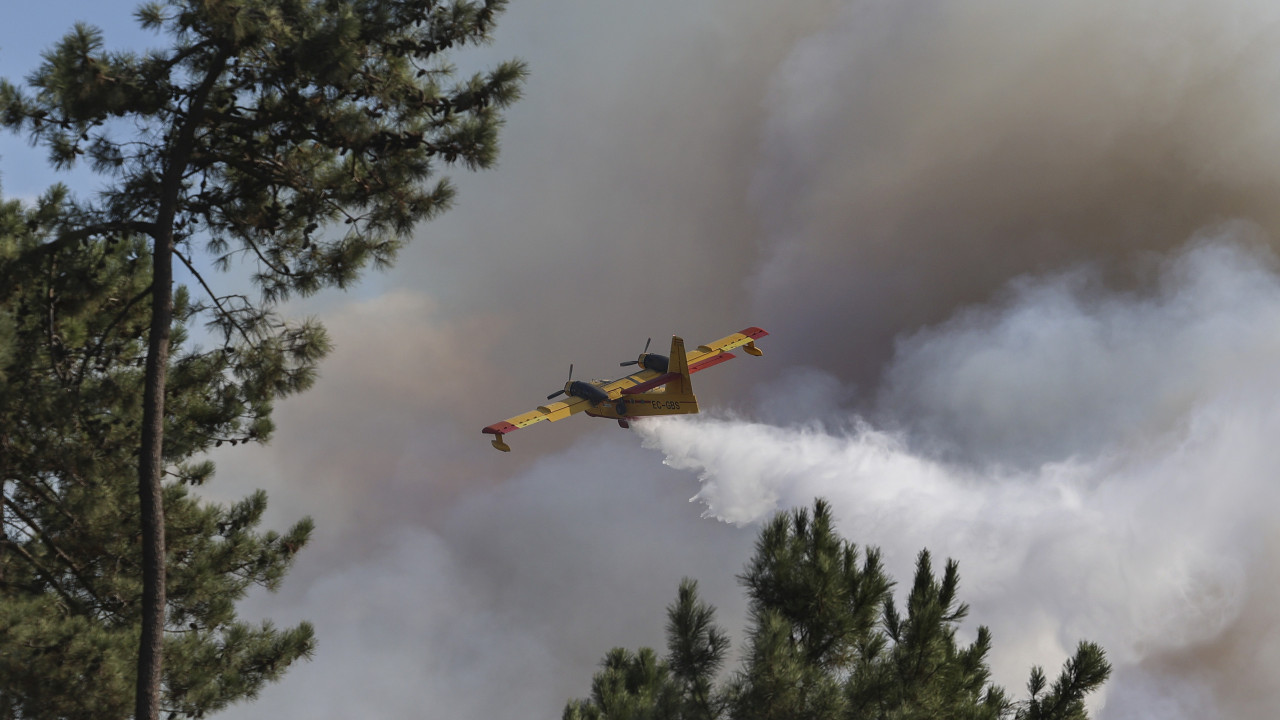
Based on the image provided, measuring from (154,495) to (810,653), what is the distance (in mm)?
9605

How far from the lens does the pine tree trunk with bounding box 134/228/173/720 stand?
48.2 ft

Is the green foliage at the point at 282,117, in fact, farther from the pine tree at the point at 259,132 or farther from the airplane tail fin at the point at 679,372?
the airplane tail fin at the point at 679,372

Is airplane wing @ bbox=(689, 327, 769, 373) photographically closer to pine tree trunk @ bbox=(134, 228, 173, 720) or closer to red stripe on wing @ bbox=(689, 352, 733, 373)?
red stripe on wing @ bbox=(689, 352, 733, 373)

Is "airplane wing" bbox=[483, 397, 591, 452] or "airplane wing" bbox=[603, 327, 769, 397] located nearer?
"airplane wing" bbox=[483, 397, 591, 452]

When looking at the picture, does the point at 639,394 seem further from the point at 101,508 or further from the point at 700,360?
the point at 101,508

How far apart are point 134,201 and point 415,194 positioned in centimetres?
419

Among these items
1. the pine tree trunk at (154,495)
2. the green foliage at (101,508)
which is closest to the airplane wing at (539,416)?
the green foliage at (101,508)

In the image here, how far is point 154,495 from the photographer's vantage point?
48.8 ft

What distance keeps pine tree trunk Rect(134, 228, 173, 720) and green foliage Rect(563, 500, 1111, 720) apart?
623 centimetres

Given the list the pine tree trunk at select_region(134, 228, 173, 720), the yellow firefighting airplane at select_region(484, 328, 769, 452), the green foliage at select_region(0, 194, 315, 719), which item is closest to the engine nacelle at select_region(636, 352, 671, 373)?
the yellow firefighting airplane at select_region(484, 328, 769, 452)

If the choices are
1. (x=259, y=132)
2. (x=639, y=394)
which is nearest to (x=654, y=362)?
(x=639, y=394)

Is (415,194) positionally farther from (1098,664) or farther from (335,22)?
(1098,664)

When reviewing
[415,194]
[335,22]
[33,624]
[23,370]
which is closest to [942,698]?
[415,194]

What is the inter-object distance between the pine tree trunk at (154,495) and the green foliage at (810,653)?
6.23 meters
